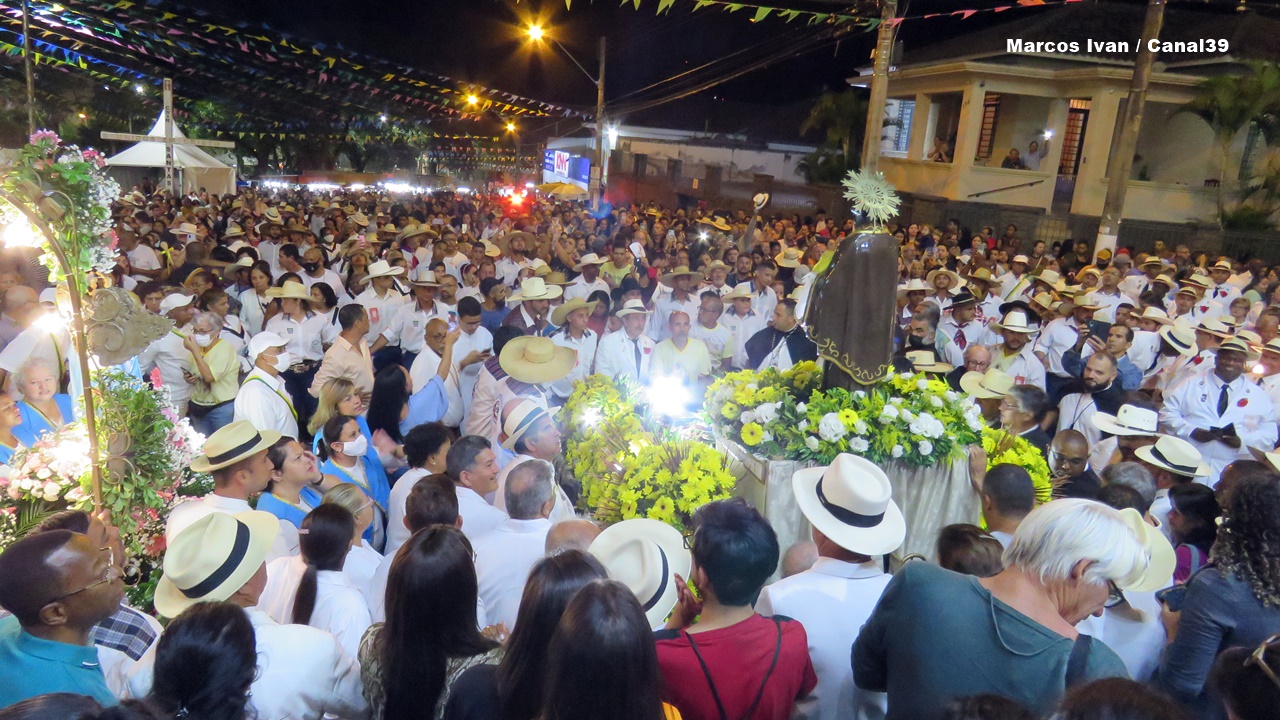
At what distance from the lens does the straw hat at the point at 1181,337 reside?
8852 mm

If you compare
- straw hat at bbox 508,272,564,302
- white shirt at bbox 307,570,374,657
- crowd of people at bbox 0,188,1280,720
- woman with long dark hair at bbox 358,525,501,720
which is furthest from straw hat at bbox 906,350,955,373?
woman with long dark hair at bbox 358,525,501,720

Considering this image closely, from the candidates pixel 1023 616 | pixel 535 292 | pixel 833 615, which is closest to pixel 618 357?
pixel 535 292

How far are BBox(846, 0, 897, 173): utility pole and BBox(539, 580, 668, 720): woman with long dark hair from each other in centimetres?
833

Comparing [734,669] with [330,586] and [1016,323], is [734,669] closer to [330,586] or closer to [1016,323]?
[330,586]

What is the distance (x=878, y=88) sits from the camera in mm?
9906

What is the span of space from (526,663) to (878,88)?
360 inches

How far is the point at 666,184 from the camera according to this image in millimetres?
37469

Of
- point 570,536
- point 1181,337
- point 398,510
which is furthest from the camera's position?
point 1181,337

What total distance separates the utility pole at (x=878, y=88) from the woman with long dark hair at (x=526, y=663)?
803 centimetres

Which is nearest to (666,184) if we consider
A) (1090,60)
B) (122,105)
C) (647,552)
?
(1090,60)

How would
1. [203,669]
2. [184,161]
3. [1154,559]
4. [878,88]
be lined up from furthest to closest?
[184,161] → [878,88] → [1154,559] → [203,669]

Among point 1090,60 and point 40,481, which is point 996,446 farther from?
point 1090,60

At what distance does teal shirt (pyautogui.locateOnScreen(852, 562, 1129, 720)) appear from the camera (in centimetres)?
247

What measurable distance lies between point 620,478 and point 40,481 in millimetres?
3134
